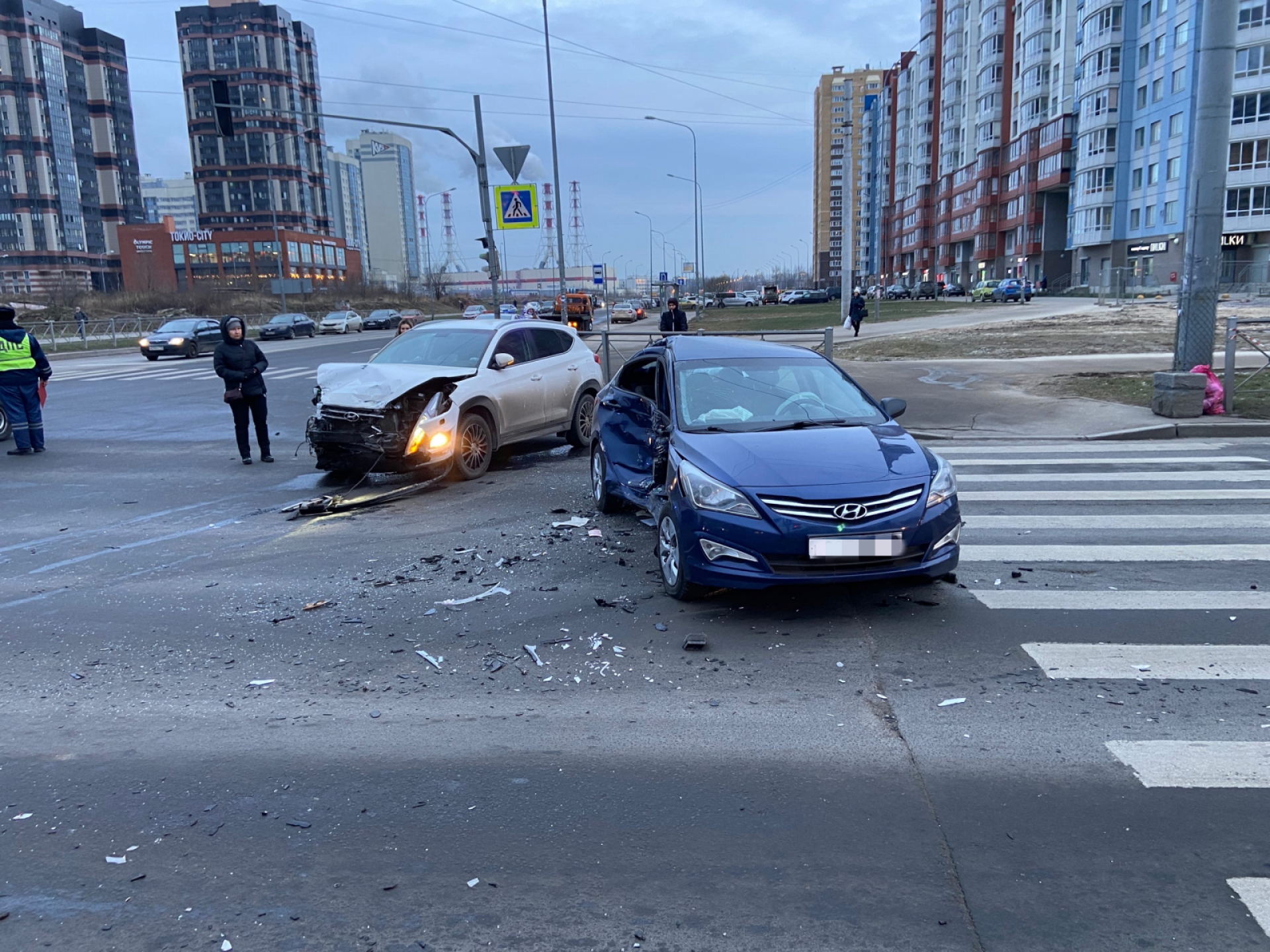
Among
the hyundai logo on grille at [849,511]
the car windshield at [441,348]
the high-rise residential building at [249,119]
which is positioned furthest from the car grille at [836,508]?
the high-rise residential building at [249,119]

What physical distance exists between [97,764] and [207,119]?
15355 cm

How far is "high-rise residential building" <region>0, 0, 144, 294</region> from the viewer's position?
417 ft

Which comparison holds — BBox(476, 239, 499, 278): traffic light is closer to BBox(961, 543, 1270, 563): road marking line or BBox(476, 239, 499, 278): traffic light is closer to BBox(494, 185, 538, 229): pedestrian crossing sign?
BBox(494, 185, 538, 229): pedestrian crossing sign

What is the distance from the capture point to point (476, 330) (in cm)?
1165

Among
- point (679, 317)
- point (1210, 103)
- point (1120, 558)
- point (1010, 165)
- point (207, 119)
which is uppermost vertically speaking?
point (207, 119)

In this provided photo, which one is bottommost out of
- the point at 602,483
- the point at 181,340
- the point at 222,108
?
the point at 602,483

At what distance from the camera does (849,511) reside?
18.2 feet

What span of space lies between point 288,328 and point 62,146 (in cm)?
11342

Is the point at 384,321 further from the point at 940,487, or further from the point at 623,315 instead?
the point at 940,487

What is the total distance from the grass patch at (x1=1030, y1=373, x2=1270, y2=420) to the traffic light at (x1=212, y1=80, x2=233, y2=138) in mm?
19389

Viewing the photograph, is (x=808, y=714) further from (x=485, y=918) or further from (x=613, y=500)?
(x=613, y=500)

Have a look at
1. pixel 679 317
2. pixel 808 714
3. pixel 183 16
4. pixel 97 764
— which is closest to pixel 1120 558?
pixel 808 714

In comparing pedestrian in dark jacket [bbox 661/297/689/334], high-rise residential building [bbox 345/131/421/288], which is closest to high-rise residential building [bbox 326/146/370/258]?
high-rise residential building [bbox 345/131/421/288]

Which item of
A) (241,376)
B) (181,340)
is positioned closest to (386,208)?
(181,340)
